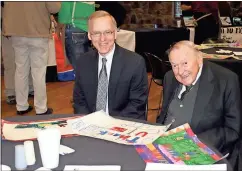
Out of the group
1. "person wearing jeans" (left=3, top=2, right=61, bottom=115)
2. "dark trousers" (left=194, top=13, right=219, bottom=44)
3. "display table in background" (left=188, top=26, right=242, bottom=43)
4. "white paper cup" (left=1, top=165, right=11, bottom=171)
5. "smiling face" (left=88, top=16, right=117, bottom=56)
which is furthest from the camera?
"dark trousers" (left=194, top=13, right=219, bottom=44)

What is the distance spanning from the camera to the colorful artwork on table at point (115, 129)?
1746mm

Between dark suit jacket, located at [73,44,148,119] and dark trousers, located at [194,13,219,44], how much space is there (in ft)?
14.4

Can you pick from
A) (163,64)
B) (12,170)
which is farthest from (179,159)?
(163,64)

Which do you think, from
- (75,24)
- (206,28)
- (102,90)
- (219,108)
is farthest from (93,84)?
(206,28)

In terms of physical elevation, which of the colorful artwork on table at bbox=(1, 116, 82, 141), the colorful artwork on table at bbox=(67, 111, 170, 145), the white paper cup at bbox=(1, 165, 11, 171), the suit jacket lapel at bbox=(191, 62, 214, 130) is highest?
the suit jacket lapel at bbox=(191, 62, 214, 130)

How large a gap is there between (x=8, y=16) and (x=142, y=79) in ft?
6.70

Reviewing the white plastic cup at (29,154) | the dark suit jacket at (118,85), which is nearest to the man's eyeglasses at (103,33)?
the dark suit jacket at (118,85)

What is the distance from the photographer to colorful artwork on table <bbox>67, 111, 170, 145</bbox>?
1.75m

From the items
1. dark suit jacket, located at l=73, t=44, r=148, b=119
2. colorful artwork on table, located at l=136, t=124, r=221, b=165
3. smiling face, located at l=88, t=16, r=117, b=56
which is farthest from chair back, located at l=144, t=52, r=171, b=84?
colorful artwork on table, located at l=136, t=124, r=221, b=165

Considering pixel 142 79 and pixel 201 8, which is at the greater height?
pixel 201 8

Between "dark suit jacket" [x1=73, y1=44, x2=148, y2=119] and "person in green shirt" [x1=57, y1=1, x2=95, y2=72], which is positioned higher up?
"person in green shirt" [x1=57, y1=1, x2=95, y2=72]

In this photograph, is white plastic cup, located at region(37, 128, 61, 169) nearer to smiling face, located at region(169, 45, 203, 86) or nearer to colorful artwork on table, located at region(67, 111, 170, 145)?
colorful artwork on table, located at region(67, 111, 170, 145)

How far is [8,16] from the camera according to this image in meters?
4.03

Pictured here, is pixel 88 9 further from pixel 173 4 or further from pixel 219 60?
pixel 173 4
